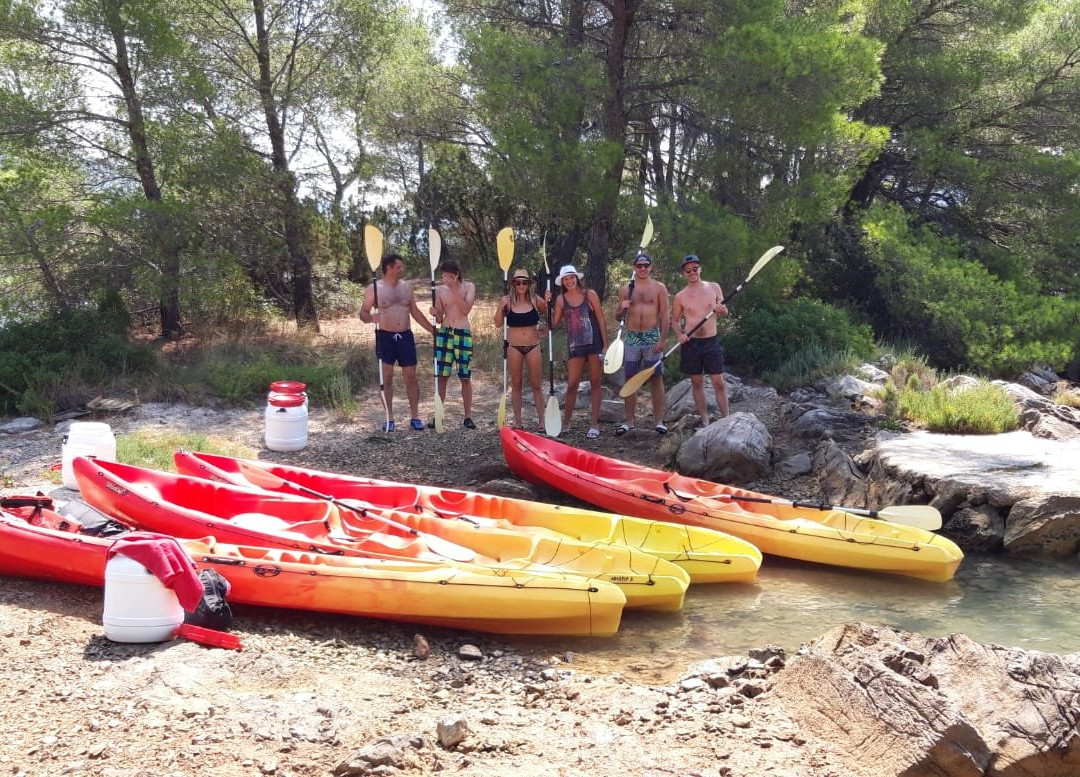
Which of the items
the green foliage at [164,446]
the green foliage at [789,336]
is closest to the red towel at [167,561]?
the green foliage at [164,446]

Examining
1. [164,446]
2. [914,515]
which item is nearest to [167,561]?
[164,446]

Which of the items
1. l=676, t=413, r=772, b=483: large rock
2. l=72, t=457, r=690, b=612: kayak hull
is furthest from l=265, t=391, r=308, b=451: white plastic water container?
l=676, t=413, r=772, b=483: large rock

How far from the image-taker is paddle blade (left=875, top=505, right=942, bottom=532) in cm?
514

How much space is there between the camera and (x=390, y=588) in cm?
399

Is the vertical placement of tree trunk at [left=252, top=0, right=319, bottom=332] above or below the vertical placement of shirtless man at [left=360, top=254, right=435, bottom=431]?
above

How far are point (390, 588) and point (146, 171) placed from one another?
7.71 meters

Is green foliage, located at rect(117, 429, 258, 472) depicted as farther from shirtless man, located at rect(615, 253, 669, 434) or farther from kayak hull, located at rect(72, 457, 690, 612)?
shirtless man, located at rect(615, 253, 669, 434)

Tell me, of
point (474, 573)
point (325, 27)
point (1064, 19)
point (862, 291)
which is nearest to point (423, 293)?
point (325, 27)

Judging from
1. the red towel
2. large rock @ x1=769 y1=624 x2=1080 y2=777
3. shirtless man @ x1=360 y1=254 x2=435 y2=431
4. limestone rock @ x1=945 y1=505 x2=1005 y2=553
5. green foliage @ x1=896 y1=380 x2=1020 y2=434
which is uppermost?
shirtless man @ x1=360 y1=254 x2=435 y2=431

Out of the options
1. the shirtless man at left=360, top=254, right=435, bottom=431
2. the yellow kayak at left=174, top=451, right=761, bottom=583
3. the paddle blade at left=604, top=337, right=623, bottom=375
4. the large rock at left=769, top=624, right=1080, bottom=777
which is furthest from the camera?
the paddle blade at left=604, top=337, right=623, bottom=375

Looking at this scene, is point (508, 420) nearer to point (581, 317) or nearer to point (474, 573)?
point (581, 317)

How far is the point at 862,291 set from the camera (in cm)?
1130

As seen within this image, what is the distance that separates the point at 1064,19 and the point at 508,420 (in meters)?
9.50

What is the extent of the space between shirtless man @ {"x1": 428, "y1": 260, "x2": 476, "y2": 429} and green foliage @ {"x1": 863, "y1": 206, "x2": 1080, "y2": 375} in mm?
5737
